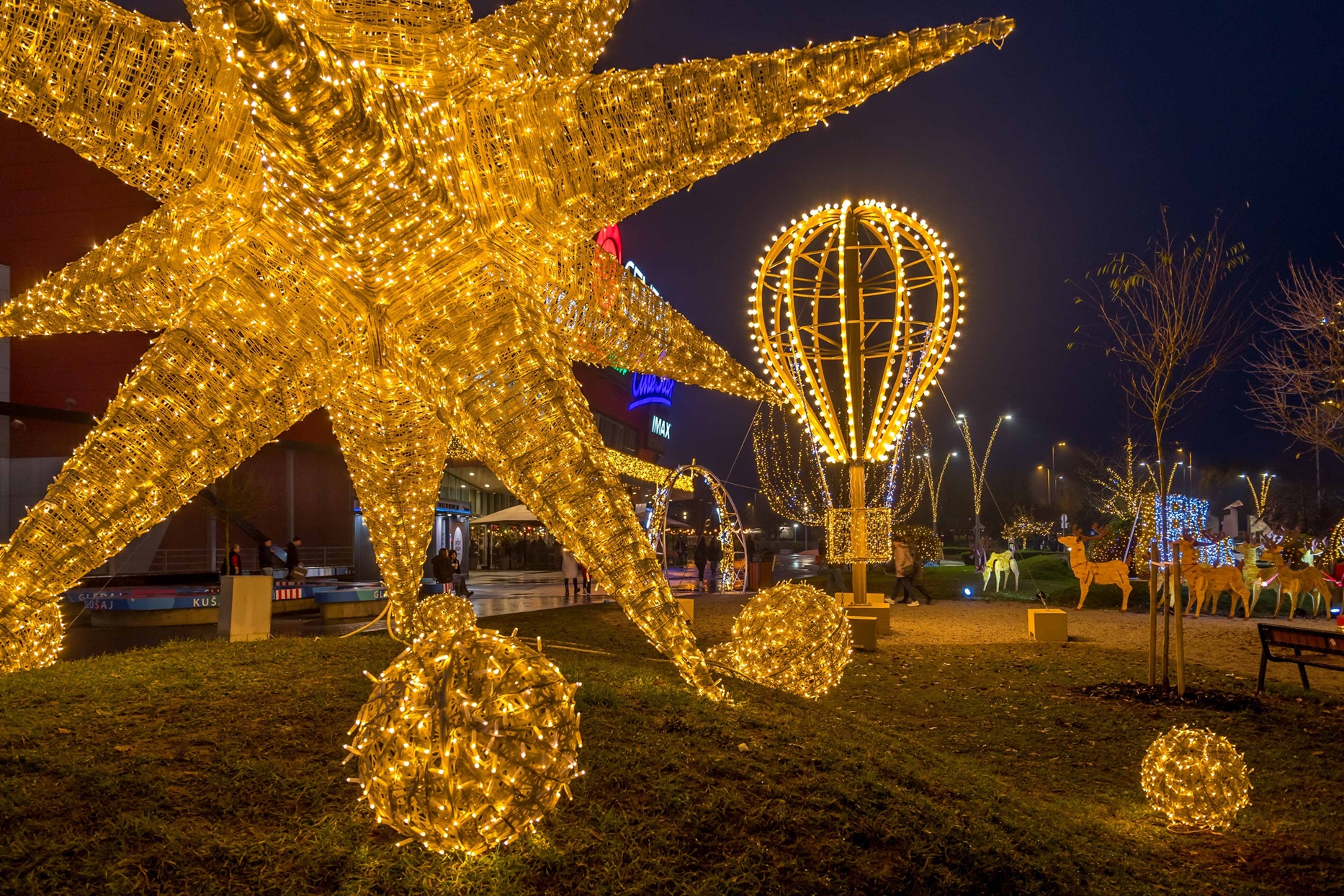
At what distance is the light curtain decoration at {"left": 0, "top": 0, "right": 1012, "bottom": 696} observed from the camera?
14.2 feet

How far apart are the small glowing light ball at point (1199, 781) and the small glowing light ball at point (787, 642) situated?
224cm

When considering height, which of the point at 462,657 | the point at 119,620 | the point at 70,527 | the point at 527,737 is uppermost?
the point at 70,527

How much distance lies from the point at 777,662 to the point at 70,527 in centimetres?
457

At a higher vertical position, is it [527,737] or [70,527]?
[70,527]

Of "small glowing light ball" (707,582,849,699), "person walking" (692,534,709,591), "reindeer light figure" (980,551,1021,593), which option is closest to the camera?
"small glowing light ball" (707,582,849,699)

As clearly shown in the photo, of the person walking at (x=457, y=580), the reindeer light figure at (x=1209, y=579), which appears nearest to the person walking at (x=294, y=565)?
the person walking at (x=457, y=580)

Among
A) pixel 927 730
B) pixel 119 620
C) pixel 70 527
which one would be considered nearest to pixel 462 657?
pixel 70 527

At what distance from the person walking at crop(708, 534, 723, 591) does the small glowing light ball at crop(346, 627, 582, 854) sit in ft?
68.7

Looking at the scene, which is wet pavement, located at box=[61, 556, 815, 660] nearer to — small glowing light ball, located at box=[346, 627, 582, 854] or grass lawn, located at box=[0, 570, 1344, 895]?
grass lawn, located at box=[0, 570, 1344, 895]

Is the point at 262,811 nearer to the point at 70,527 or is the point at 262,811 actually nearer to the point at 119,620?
the point at 70,527

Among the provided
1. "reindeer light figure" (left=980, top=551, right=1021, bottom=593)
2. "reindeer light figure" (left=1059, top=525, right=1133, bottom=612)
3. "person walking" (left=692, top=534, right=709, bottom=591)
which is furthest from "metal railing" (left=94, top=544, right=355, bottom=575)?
"reindeer light figure" (left=1059, top=525, right=1133, bottom=612)

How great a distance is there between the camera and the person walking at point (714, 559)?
25219 mm

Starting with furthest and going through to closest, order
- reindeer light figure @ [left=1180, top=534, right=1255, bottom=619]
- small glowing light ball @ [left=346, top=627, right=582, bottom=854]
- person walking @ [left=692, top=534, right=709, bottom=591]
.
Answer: person walking @ [left=692, top=534, right=709, bottom=591], reindeer light figure @ [left=1180, top=534, right=1255, bottom=619], small glowing light ball @ [left=346, top=627, right=582, bottom=854]

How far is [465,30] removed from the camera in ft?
16.4
